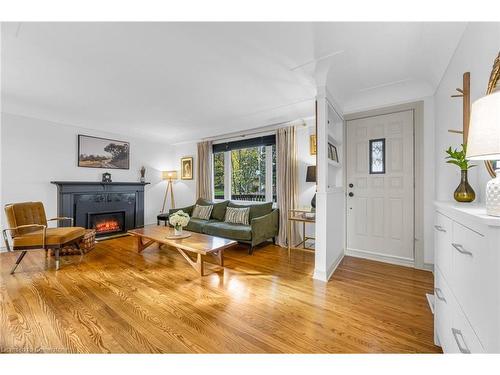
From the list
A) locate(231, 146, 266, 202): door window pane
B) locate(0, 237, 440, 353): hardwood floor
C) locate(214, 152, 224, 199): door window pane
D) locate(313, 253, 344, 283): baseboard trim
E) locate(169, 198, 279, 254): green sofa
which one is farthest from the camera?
locate(214, 152, 224, 199): door window pane

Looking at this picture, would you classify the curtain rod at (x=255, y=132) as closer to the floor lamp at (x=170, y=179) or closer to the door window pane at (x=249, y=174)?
the door window pane at (x=249, y=174)

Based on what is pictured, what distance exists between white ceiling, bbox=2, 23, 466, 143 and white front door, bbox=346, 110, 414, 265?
0.41 metres

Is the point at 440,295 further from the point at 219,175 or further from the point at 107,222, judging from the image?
the point at 107,222

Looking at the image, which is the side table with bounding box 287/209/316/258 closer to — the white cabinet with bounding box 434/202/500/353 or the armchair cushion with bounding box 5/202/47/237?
the white cabinet with bounding box 434/202/500/353

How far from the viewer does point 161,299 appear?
83.3 inches

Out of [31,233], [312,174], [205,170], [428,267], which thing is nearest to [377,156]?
[312,174]

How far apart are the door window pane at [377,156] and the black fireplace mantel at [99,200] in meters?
4.84

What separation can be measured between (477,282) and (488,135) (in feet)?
1.85

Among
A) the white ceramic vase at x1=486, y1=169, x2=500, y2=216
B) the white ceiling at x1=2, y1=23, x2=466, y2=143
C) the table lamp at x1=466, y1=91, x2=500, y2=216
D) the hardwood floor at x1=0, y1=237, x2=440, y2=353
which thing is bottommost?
the hardwood floor at x1=0, y1=237, x2=440, y2=353

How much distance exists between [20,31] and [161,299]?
261 cm

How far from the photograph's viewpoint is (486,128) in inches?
32.0

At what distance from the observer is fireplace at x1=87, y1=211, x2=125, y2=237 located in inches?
178

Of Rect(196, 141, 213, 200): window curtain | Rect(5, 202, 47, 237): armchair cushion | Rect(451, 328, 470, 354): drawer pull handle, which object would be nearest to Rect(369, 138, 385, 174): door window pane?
Rect(451, 328, 470, 354): drawer pull handle
